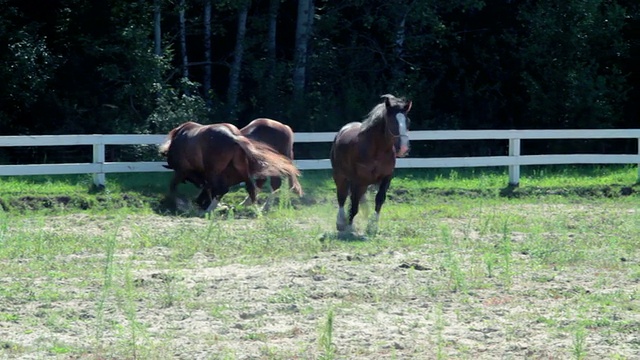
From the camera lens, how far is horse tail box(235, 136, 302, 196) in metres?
15.2

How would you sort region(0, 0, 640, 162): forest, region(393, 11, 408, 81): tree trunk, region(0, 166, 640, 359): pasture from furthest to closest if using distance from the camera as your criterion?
region(393, 11, 408, 81): tree trunk → region(0, 0, 640, 162): forest → region(0, 166, 640, 359): pasture

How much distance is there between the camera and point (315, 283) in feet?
30.7

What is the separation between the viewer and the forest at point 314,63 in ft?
72.8

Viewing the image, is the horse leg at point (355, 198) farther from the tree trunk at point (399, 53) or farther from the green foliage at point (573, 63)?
the green foliage at point (573, 63)

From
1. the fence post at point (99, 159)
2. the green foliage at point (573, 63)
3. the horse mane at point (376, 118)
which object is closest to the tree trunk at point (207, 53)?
the fence post at point (99, 159)

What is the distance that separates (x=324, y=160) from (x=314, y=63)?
6209 mm

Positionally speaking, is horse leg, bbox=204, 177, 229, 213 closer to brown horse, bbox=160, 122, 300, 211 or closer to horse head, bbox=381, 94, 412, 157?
brown horse, bbox=160, 122, 300, 211

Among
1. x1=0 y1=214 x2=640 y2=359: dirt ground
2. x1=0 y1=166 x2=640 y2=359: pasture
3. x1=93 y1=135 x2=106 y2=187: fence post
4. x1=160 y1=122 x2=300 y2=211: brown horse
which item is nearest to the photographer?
x1=0 y1=214 x2=640 y2=359: dirt ground

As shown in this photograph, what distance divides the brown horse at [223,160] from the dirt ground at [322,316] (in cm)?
521

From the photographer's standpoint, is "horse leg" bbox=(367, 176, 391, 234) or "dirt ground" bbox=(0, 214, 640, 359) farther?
"horse leg" bbox=(367, 176, 391, 234)

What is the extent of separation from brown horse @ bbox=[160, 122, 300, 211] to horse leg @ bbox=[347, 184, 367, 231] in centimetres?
185

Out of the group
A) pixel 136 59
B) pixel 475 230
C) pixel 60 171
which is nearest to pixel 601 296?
pixel 475 230

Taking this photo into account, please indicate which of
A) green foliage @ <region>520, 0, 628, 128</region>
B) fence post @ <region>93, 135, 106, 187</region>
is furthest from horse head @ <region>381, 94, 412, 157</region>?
green foliage @ <region>520, 0, 628, 128</region>

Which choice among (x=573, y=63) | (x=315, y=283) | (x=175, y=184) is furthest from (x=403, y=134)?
(x=573, y=63)
